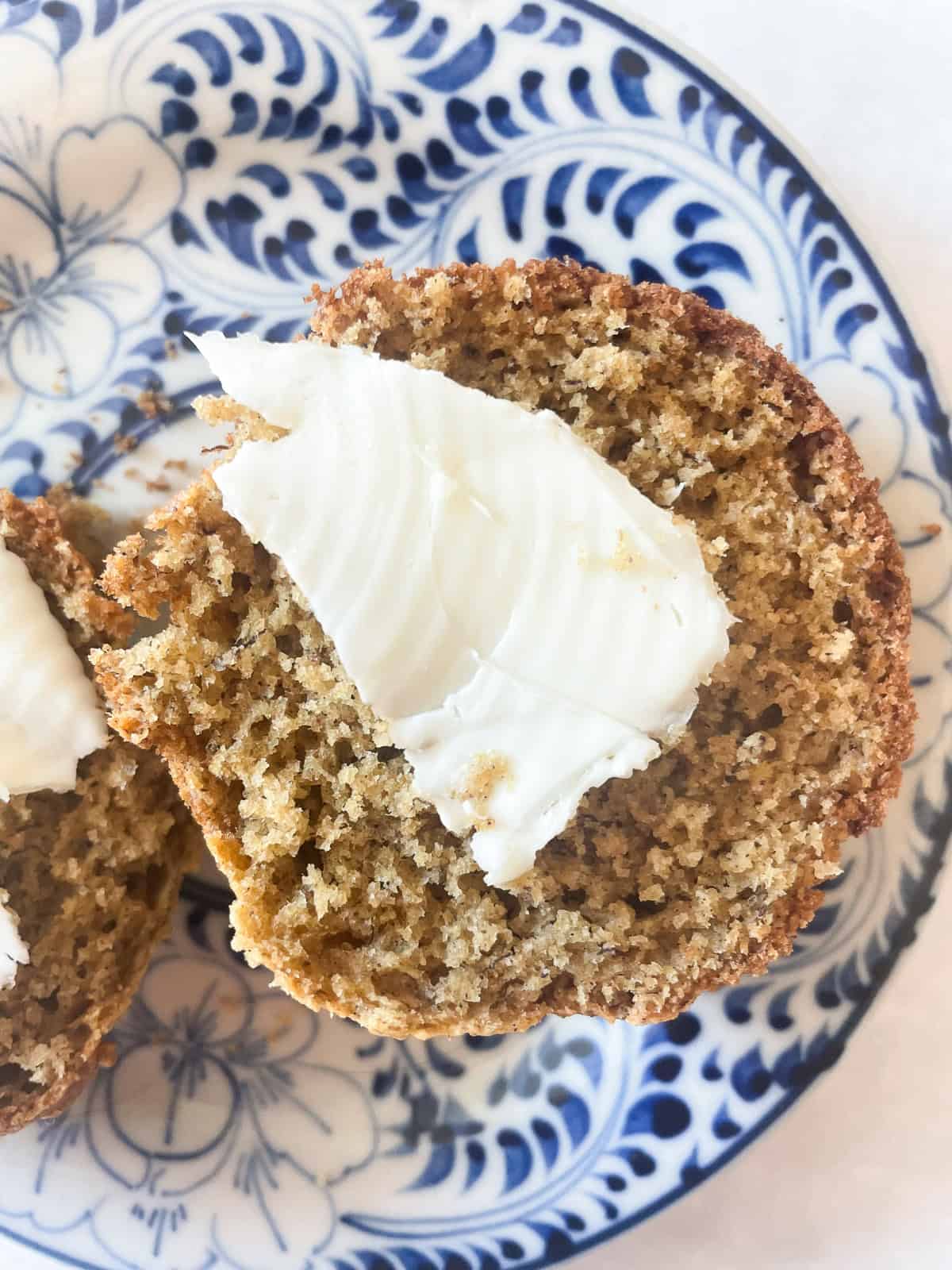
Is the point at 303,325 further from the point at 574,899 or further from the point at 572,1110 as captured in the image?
the point at 572,1110

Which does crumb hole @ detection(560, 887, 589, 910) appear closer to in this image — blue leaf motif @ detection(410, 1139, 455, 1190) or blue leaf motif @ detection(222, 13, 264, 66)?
blue leaf motif @ detection(410, 1139, 455, 1190)

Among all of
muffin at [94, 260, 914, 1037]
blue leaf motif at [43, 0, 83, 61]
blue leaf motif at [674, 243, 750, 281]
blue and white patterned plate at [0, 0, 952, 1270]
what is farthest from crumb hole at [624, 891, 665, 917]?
blue leaf motif at [43, 0, 83, 61]

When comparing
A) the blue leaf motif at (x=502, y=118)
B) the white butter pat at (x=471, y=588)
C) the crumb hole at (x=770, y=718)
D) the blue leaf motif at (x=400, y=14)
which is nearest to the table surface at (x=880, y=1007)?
the blue leaf motif at (x=502, y=118)

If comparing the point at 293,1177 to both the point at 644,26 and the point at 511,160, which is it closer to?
the point at 511,160

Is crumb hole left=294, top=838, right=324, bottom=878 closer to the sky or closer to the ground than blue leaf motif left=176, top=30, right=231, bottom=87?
closer to the ground

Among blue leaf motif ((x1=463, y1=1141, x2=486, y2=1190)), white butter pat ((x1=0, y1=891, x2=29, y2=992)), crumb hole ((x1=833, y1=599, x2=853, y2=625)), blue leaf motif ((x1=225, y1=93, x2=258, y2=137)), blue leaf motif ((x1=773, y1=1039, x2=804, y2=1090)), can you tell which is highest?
blue leaf motif ((x1=225, y1=93, x2=258, y2=137))

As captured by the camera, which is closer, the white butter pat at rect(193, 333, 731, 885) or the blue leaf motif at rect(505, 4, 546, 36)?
the white butter pat at rect(193, 333, 731, 885)

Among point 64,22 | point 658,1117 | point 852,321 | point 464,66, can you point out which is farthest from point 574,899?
point 64,22

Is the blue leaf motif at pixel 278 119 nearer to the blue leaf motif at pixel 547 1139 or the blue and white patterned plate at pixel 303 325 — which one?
the blue and white patterned plate at pixel 303 325
